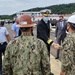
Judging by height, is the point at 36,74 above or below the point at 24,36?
below

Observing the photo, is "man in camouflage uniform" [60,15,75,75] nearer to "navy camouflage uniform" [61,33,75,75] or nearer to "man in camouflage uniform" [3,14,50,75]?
"navy camouflage uniform" [61,33,75,75]

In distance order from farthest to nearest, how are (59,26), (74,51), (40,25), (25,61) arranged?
(59,26), (40,25), (74,51), (25,61)

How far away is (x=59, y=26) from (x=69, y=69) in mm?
7280

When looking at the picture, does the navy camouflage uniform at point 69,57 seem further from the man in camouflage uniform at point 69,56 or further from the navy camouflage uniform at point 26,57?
the navy camouflage uniform at point 26,57

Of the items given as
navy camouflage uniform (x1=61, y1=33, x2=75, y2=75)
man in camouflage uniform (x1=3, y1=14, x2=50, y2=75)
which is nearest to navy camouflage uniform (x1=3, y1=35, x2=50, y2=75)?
man in camouflage uniform (x1=3, y1=14, x2=50, y2=75)

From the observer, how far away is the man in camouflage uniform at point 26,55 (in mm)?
4176

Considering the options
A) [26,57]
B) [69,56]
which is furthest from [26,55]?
[69,56]

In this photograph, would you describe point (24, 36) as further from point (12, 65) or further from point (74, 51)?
point (74, 51)

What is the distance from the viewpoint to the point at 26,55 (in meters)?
4.18

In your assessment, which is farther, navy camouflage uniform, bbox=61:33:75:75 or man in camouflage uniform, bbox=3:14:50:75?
navy camouflage uniform, bbox=61:33:75:75

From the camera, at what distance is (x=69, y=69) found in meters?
4.77

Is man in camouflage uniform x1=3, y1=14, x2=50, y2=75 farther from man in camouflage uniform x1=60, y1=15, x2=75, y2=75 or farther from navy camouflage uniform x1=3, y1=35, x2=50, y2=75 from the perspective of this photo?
man in camouflage uniform x1=60, y1=15, x2=75, y2=75

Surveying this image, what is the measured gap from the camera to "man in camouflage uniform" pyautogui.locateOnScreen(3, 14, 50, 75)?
4176mm

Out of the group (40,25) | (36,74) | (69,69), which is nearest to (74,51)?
(69,69)
